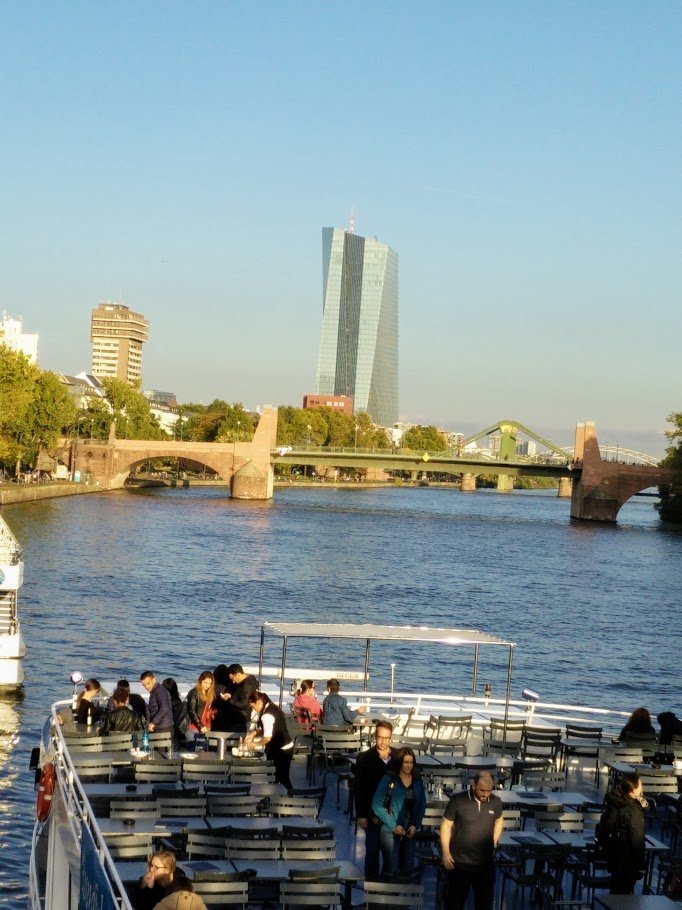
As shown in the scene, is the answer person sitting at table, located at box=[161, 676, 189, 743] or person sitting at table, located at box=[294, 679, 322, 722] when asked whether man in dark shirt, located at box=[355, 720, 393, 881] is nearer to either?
person sitting at table, located at box=[161, 676, 189, 743]

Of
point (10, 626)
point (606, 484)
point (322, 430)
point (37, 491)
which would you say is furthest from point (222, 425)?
point (10, 626)

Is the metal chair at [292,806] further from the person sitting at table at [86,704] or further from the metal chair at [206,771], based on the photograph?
the person sitting at table at [86,704]

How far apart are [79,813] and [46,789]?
2.45m

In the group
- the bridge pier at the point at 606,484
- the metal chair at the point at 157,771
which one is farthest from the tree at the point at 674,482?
the metal chair at the point at 157,771

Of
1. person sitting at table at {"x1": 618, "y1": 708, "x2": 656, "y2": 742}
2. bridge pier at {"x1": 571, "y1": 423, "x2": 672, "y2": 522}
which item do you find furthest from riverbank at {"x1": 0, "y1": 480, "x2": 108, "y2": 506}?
person sitting at table at {"x1": 618, "y1": 708, "x2": 656, "y2": 742}

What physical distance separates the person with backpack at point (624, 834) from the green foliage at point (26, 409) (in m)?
69.3

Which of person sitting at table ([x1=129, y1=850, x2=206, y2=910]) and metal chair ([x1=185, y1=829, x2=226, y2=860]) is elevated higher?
person sitting at table ([x1=129, y1=850, x2=206, y2=910])

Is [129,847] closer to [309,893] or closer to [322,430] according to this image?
[309,893]

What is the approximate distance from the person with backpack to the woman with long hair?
5.96 meters

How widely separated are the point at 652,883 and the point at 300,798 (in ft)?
10.4

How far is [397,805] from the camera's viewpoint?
9547 millimetres

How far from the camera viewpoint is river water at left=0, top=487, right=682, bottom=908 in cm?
3153

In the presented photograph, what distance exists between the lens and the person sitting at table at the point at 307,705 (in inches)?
589

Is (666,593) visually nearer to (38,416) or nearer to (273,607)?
(273,607)
